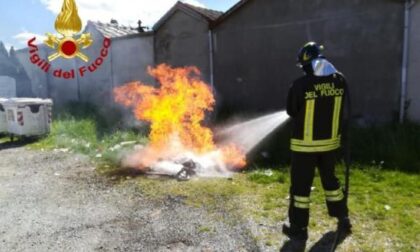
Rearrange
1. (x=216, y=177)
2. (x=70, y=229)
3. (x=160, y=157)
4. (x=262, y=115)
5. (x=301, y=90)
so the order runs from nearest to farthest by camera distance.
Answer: (x=301, y=90) < (x=70, y=229) < (x=216, y=177) < (x=160, y=157) < (x=262, y=115)

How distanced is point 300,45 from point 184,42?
4.42 meters

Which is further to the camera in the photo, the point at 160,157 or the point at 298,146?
the point at 160,157

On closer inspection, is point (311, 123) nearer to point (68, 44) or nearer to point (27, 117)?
point (68, 44)

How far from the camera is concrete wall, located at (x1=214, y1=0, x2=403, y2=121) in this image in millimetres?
8734

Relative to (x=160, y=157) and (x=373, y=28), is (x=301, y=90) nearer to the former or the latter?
(x=160, y=157)

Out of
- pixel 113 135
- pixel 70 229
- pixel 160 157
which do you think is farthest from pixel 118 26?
pixel 70 229

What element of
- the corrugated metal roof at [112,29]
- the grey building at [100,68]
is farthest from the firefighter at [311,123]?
the corrugated metal roof at [112,29]

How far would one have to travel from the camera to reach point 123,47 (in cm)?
1459

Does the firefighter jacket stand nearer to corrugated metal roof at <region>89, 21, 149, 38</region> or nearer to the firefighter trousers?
the firefighter trousers

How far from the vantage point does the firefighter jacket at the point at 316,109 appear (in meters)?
3.83

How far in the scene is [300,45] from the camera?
10.0 metres

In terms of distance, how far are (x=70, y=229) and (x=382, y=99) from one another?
764cm

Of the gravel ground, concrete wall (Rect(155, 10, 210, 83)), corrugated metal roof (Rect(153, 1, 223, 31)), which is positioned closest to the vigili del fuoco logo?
concrete wall (Rect(155, 10, 210, 83))

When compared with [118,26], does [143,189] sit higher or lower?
lower
